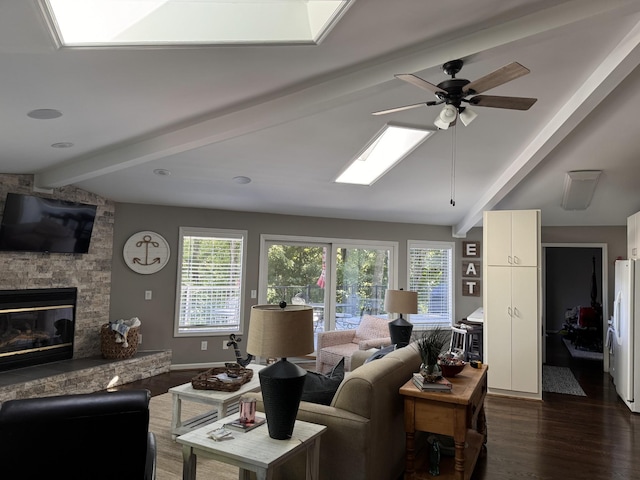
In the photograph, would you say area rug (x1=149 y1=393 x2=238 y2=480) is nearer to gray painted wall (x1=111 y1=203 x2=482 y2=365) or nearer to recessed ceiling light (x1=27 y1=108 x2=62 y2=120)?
gray painted wall (x1=111 y1=203 x2=482 y2=365)

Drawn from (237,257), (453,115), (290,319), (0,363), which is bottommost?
(0,363)

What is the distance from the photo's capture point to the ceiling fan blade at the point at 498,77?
2250 millimetres

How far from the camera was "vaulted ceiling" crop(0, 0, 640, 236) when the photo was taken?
8.07ft

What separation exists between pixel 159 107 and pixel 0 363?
11.1 ft

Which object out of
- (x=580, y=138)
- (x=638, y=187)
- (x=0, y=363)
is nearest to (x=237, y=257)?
(x=0, y=363)

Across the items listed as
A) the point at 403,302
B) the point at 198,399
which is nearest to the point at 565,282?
the point at 403,302

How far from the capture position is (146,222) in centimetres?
620

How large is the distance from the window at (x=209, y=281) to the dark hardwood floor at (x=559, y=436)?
0.81 metres

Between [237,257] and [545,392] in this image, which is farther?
[237,257]

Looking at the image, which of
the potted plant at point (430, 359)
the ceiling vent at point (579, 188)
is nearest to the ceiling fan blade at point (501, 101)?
the potted plant at point (430, 359)

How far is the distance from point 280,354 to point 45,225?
3867 mm

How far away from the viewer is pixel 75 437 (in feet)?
6.55

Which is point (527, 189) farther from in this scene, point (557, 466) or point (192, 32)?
point (192, 32)

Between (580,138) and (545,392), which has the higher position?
(580,138)
